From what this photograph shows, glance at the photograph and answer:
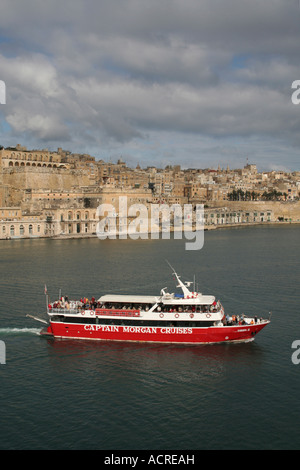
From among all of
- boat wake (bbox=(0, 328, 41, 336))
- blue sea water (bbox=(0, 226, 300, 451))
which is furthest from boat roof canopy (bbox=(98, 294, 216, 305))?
boat wake (bbox=(0, 328, 41, 336))

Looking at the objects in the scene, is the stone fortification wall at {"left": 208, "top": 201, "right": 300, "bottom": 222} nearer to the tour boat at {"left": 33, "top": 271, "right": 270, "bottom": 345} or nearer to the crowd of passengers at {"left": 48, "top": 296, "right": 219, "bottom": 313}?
the crowd of passengers at {"left": 48, "top": 296, "right": 219, "bottom": 313}

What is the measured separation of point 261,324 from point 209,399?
449cm

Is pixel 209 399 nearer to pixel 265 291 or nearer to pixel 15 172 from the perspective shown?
pixel 265 291

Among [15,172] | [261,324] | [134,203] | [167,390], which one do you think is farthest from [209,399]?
[15,172]

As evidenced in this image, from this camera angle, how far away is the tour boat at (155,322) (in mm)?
15680

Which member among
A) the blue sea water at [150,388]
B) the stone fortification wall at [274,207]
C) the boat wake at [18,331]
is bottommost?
the blue sea water at [150,388]

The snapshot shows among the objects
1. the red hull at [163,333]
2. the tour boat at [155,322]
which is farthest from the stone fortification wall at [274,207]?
the red hull at [163,333]

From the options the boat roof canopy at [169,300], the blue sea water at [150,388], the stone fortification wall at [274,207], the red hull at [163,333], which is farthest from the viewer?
the stone fortification wall at [274,207]

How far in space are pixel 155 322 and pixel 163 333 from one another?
0.44 metres

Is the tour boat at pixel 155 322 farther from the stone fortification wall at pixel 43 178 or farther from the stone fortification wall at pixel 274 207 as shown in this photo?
→ the stone fortification wall at pixel 274 207

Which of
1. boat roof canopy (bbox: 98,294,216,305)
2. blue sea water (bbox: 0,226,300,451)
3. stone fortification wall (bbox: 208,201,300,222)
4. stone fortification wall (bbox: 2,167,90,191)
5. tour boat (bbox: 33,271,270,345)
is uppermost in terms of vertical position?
stone fortification wall (bbox: 2,167,90,191)

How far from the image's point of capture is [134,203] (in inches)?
2712

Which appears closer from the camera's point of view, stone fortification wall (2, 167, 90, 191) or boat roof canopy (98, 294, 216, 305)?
boat roof canopy (98, 294, 216, 305)

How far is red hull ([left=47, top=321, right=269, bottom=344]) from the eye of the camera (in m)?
15.7
